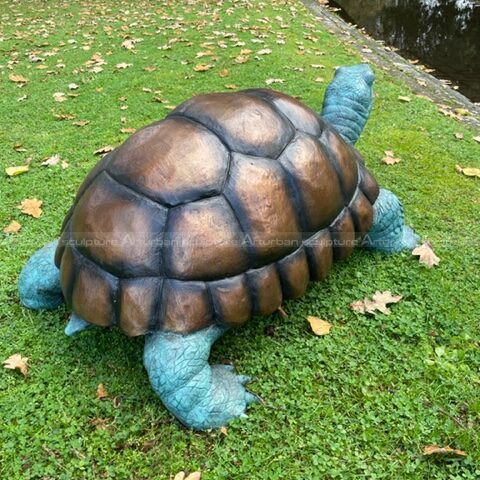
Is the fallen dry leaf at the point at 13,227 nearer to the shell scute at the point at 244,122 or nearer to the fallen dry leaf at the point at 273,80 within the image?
the shell scute at the point at 244,122

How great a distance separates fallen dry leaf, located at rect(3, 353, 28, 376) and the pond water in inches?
267

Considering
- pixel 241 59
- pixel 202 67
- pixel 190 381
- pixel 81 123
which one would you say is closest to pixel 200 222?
pixel 190 381

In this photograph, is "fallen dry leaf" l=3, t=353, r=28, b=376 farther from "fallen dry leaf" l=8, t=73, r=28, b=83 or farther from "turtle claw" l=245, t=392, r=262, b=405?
"fallen dry leaf" l=8, t=73, r=28, b=83

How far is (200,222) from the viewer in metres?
2.04

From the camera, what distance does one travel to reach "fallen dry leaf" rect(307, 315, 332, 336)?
2635mm

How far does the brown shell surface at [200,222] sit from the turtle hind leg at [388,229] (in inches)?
27.2

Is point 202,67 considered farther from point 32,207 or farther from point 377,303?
point 377,303

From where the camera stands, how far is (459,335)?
2.63 m

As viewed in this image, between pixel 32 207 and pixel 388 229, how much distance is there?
2621mm

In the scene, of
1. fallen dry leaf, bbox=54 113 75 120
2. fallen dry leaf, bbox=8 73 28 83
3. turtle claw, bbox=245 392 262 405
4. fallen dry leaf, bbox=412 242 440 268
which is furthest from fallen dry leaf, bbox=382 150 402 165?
fallen dry leaf, bbox=8 73 28 83

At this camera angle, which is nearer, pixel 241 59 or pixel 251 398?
pixel 251 398

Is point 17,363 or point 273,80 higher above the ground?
point 273,80

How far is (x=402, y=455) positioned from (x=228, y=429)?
30.0 inches

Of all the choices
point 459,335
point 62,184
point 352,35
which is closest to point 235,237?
point 459,335
